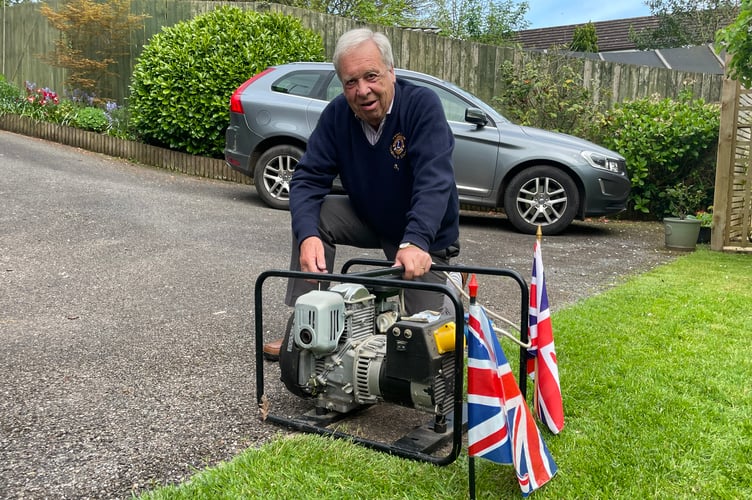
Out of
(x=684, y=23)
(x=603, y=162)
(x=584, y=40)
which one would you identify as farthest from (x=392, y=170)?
(x=684, y=23)

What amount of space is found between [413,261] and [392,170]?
608 millimetres

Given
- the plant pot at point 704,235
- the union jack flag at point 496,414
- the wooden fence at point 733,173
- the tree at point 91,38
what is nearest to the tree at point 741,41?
the wooden fence at point 733,173

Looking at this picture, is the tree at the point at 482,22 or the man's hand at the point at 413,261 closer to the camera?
the man's hand at the point at 413,261

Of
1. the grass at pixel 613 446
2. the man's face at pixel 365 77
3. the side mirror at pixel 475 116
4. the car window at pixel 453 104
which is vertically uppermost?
the car window at pixel 453 104

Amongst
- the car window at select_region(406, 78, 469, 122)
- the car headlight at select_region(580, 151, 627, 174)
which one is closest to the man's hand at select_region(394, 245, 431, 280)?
the car window at select_region(406, 78, 469, 122)

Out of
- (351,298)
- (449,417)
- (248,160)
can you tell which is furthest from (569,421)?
(248,160)

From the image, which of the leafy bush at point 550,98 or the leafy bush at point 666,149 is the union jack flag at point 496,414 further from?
the leafy bush at point 550,98

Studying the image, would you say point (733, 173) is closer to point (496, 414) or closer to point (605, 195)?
point (605, 195)

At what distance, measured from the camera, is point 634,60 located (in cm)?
2186

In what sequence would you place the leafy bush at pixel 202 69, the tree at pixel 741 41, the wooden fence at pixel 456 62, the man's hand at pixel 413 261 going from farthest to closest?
the wooden fence at pixel 456 62 < the leafy bush at pixel 202 69 < the tree at pixel 741 41 < the man's hand at pixel 413 261

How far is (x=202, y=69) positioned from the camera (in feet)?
34.8

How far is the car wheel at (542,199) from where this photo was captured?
8609 mm

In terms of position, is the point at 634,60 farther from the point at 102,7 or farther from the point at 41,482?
the point at 41,482

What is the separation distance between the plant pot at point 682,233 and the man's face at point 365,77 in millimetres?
6245
